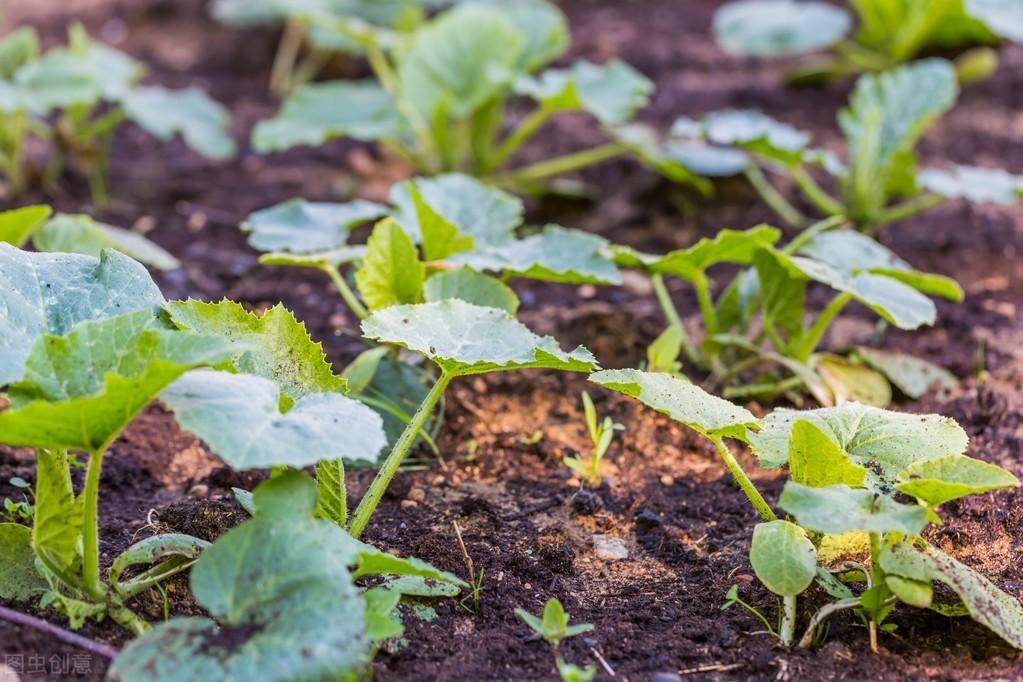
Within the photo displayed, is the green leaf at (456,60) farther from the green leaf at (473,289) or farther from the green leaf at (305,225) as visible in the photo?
the green leaf at (473,289)

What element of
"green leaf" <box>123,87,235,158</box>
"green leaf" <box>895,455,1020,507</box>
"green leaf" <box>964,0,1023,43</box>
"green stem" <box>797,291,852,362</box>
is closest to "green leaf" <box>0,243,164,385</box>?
"green leaf" <box>895,455,1020,507</box>

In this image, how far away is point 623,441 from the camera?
7.06 ft

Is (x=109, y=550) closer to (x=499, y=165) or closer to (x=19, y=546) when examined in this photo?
(x=19, y=546)

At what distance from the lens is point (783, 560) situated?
147 cm

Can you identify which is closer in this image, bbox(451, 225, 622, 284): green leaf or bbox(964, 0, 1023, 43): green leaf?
bbox(451, 225, 622, 284): green leaf

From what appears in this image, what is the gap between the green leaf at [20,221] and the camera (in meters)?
2.04

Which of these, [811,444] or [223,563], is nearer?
[223,563]

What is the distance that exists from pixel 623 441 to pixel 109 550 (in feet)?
3.20

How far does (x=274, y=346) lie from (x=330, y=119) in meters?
1.65

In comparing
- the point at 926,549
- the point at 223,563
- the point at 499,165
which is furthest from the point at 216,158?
the point at 926,549

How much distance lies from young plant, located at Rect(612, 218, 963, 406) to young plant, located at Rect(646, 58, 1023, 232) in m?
0.42

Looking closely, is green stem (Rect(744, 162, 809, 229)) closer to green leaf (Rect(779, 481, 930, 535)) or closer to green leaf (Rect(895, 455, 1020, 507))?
green leaf (Rect(895, 455, 1020, 507))

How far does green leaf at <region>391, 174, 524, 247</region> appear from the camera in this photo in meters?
2.36

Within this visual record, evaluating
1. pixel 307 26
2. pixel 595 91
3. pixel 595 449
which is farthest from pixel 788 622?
pixel 307 26
